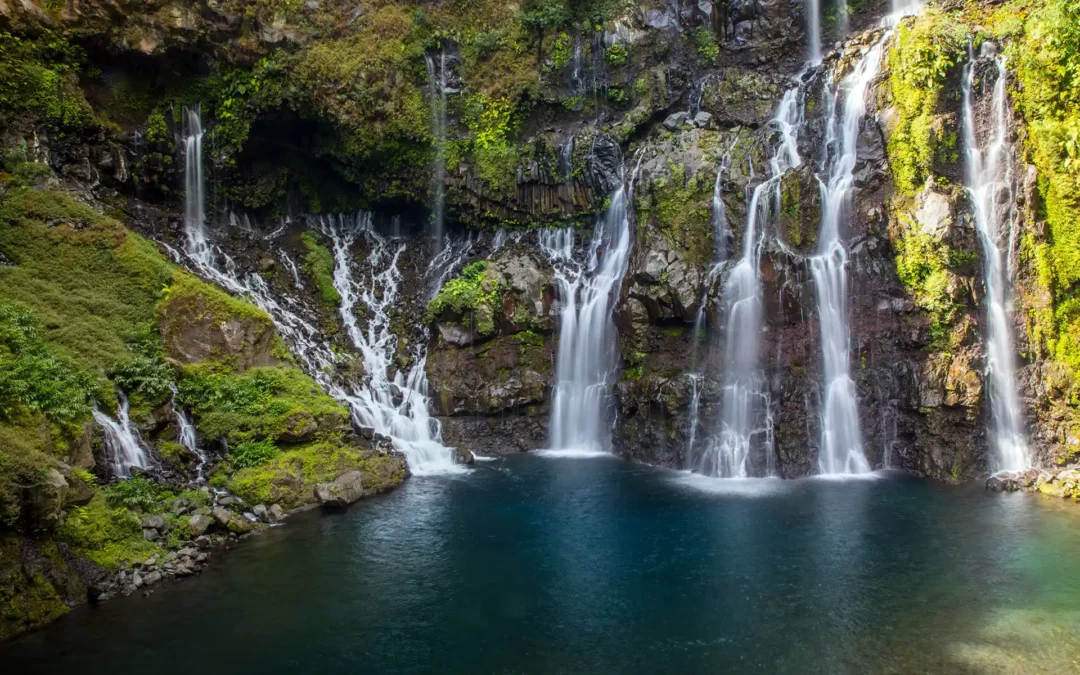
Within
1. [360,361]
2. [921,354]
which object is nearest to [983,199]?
[921,354]

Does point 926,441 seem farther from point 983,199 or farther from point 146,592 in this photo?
point 146,592

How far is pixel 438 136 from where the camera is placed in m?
27.5

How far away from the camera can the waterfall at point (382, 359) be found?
21109 millimetres

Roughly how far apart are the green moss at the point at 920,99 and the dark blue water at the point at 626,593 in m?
8.70

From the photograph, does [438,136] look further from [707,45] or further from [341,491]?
[341,491]

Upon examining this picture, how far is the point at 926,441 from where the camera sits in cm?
1877

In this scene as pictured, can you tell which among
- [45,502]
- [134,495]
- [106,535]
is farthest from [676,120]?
[45,502]

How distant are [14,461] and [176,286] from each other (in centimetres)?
854

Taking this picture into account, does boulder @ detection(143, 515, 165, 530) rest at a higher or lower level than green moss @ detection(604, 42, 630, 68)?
lower

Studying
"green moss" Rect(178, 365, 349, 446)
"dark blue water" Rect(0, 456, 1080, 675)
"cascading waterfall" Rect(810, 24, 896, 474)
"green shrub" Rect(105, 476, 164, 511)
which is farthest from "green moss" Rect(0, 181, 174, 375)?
"cascading waterfall" Rect(810, 24, 896, 474)

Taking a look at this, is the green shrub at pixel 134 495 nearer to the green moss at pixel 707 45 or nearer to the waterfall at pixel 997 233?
the waterfall at pixel 997 233

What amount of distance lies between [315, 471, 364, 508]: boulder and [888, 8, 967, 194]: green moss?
1657 cm

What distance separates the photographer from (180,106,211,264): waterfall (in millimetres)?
25172

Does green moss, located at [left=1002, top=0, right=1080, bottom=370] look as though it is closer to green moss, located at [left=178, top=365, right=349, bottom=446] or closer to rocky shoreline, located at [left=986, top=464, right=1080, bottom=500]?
rocky shoreline, located at [left=986, top=464, right=1080, bottom=500]
